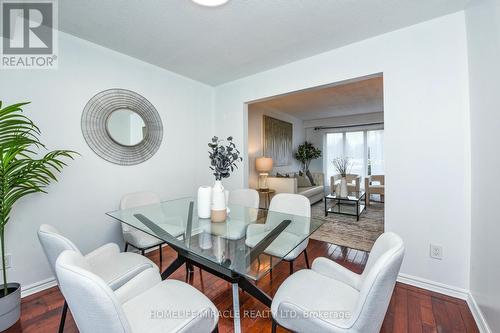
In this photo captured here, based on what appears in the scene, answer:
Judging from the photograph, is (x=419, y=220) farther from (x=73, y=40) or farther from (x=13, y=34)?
(x=13, y=34)

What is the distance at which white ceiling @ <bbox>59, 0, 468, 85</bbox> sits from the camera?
1688mm

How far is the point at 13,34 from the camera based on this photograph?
5.97 ft

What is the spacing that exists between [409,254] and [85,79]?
143 inches

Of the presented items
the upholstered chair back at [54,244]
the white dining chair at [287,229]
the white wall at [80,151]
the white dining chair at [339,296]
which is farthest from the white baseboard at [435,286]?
the white wall at [80,151]

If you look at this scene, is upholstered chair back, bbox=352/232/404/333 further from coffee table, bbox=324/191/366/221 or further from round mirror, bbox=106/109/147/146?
coffee table, bbox=324/191/366/221

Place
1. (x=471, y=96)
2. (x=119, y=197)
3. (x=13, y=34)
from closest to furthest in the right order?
(x=471, y=96), (x=13, y=34), (x=119, y=197)

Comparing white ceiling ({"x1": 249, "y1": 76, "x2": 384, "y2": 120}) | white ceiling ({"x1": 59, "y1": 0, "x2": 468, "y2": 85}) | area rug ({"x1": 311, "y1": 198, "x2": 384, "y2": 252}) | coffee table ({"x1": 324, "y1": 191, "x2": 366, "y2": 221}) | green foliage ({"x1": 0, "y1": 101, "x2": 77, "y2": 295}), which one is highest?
white ceiling ({"x1": 249, "y1": 76, "x2": 384, "y2": 120})

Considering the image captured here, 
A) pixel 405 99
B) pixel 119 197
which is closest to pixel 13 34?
pixel 119 197

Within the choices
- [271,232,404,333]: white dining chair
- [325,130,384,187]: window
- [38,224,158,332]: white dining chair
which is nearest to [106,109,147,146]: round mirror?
[38,224,158,332]: white dining chair

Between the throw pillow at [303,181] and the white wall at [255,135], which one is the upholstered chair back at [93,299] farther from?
the throw pillow at [303,181]

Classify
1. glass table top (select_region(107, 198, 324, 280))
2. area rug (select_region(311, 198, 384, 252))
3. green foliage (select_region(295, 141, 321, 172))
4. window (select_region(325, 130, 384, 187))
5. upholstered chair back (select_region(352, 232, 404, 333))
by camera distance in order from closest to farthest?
upholstered chair back (select_region(352, 232, 404, 333)) < glass table top (select_region(107, 198, 324, 280)) < area rug (select_region(311, 198, 384, 252)) < window (select_region(325, 130, 384, 187)) < green foliage (select_region(295, 141, 321, 172))

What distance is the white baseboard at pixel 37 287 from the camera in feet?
6.04

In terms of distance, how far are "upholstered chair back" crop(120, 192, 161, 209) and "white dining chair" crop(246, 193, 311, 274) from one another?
4.33 ft

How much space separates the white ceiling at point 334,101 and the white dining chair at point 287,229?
1918 millimetres
